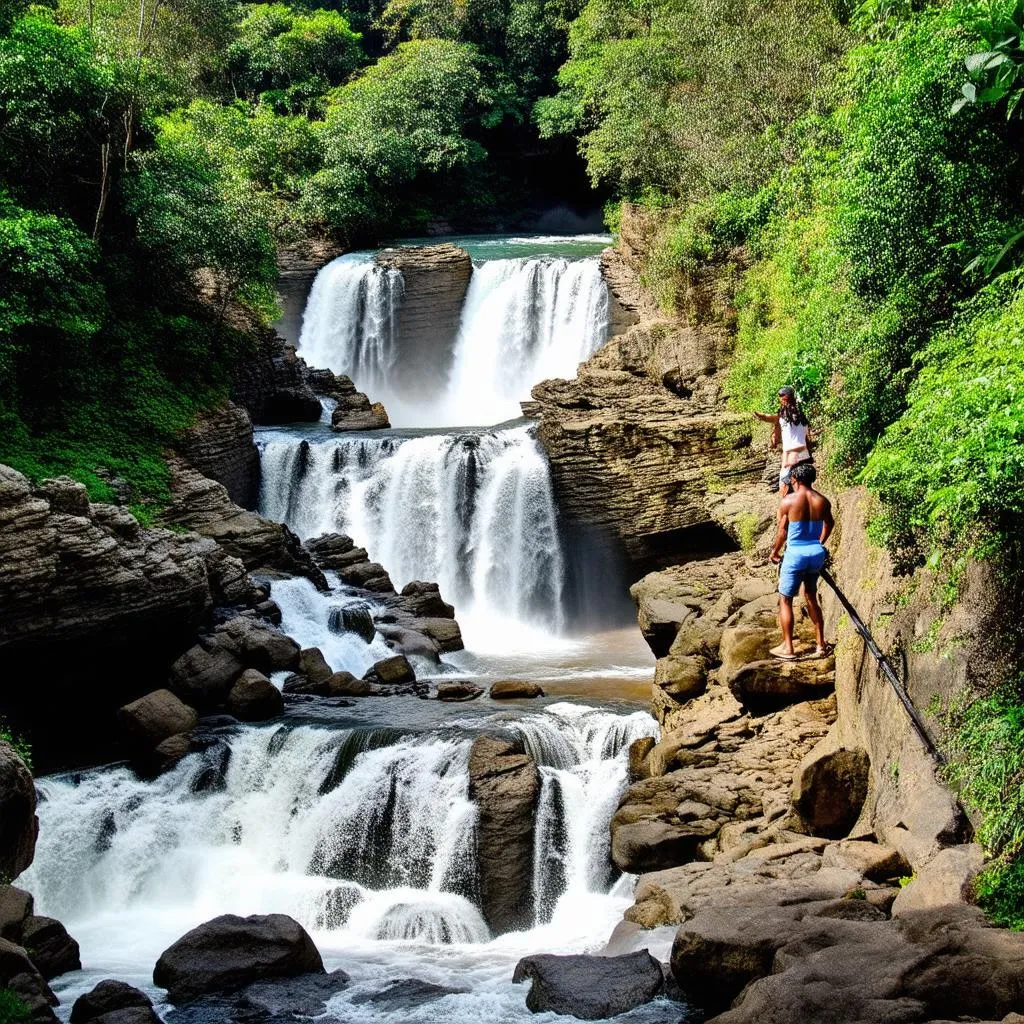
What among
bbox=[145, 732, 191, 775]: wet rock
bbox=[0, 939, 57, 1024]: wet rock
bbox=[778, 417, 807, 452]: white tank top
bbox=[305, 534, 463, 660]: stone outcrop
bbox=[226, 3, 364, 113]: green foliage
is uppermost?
bbox=[226, 3, 364, 113]: green foliage

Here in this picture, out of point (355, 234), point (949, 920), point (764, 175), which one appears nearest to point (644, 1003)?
point (949, 920)

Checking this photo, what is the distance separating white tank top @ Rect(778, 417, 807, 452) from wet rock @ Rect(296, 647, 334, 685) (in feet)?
29.4

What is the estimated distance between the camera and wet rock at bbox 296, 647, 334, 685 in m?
17.3

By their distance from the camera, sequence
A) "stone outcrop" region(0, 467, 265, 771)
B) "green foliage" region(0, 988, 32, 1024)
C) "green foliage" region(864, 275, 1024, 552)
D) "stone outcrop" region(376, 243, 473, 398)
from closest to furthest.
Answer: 1. "green foliage" region(864, 275, 1024, 552)
2. "green foliage" region(0, 988, 32, 1024)
3. "stone outcrop" region(0, 467, 265, 771)
4. "stone outcrop" region(376, 243, 473, 398)

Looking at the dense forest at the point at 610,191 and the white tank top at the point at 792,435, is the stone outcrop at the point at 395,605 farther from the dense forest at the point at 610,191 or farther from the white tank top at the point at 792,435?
the white tank top at the point at 792,435

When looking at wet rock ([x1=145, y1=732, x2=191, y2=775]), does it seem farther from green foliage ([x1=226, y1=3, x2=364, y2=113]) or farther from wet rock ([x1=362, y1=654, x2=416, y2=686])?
green foliage ([x1=226, y1=3, x2=364, y2=113])

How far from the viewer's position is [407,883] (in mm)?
12727

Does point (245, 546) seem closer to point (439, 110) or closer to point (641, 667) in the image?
point (641, 667)

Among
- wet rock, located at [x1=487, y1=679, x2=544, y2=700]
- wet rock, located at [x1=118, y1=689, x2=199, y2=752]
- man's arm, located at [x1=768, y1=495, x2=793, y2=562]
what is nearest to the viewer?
man's arm, located at [x1=768, y1=495, x2=793, y2=562]

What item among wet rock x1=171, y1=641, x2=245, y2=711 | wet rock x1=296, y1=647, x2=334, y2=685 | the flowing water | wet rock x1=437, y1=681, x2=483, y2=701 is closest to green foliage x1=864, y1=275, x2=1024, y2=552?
the flowing water

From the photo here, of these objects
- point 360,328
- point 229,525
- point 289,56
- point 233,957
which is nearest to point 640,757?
point 233,957

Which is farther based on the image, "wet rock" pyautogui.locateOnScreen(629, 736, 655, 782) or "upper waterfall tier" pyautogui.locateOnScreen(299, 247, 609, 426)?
"upper waterfall tier" pyautogui.locateOnScreen(299, 247, 609, 426)

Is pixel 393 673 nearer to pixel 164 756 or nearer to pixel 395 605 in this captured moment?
pixel 395 605

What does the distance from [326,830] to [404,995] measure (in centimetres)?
384
